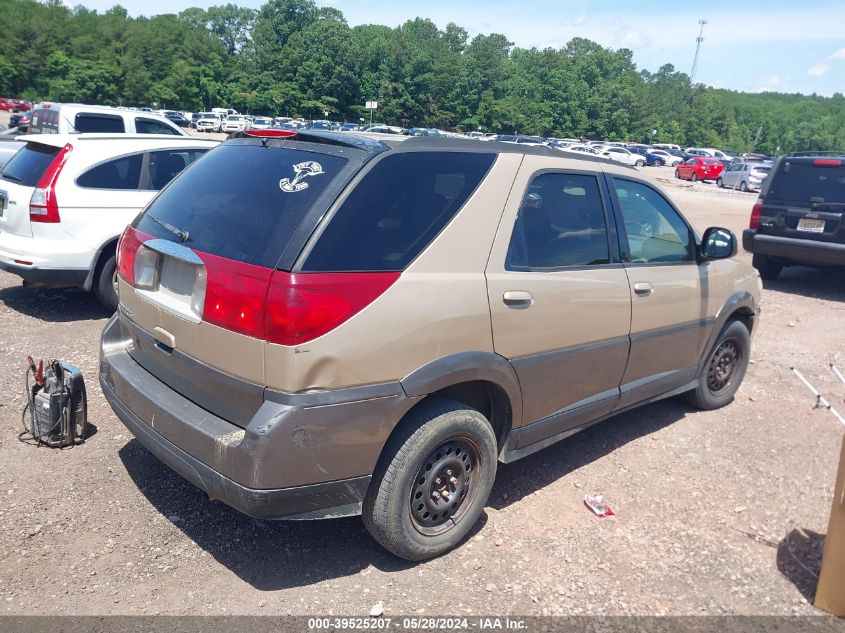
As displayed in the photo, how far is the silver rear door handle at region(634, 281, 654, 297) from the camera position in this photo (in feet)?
13.8

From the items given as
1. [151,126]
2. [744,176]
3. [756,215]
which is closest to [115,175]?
[151,126]

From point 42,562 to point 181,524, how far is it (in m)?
0.62

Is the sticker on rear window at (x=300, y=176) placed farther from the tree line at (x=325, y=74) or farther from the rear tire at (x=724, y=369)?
the tree line at (x=325, y=74)

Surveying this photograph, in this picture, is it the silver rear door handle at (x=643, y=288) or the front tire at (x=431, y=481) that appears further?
the silver rear door handle at (x=643, y=288)

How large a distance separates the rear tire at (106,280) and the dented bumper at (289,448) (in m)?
4.11

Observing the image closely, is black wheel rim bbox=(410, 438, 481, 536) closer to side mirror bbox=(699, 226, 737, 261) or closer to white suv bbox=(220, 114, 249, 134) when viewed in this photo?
side mirror bbox=(699, 226, 737, 261)

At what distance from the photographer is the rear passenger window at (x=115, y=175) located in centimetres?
666

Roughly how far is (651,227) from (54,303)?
6041 millimetres

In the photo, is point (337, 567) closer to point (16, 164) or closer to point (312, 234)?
point (312, 234)

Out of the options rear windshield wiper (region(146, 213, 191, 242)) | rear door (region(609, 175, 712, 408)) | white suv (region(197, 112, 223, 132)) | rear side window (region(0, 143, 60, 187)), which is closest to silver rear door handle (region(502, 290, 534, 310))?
rear door (region(609, 175, 712, 408))

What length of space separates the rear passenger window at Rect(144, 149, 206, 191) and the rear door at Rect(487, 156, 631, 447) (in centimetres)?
464

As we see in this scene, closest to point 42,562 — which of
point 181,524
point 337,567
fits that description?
point 181,524

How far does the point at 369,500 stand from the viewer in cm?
309

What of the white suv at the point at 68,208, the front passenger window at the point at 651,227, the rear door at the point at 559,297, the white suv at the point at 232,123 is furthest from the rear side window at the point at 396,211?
the white suv at the point at 232,123
